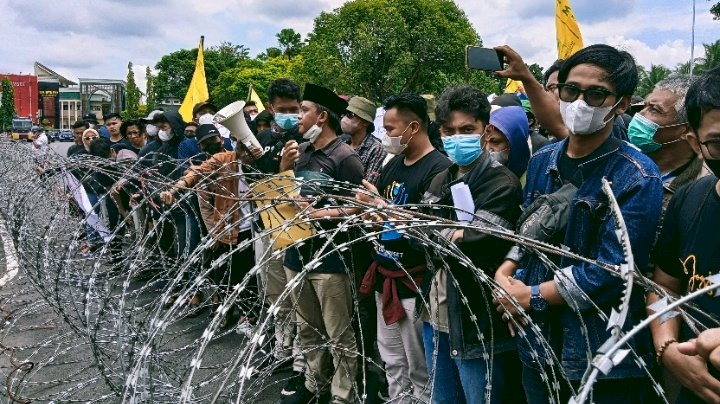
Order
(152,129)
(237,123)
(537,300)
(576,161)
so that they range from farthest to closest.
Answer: (152,129) → (237,123) → (576,161) → (537,300)

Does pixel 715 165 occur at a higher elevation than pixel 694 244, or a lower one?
higher

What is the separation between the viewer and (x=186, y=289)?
7.21ft

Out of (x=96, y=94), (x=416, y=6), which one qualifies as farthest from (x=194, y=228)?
(x=96, y=94)

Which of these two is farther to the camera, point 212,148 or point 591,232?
point 212,148

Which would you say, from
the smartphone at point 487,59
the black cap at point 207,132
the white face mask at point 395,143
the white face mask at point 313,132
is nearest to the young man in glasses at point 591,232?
the smartphone at point 487,59

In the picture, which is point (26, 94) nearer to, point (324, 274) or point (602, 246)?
point (324, 274)

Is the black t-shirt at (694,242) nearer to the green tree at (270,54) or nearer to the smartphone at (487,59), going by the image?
the smartphone at (487,59)

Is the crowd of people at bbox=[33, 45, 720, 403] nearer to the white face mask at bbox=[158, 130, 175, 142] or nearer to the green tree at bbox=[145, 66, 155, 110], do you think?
the white face mask at bbox=[158, 130, 175, 142]

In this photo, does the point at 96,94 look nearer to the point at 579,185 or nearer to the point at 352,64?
the point at 352,64

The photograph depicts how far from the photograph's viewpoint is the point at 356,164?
3.96 m

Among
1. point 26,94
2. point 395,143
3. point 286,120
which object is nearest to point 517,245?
point 395,143

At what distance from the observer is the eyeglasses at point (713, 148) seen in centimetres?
177

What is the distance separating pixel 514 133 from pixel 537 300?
47.1 inches

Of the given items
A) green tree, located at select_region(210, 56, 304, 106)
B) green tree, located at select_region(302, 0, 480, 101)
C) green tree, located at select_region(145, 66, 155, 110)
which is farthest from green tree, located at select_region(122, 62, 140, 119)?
green tree, located at select_region(302, 0, 480, 101)
